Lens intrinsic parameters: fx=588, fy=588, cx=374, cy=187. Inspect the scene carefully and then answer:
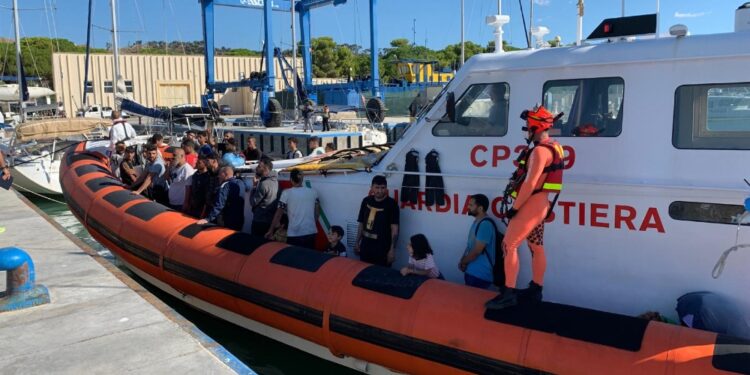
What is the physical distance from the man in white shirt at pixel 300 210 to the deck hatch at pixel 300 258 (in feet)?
1.16

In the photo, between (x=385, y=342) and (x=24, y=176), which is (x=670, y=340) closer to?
(x=385, y=342)

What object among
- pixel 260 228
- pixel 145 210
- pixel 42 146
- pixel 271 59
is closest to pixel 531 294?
pixel 260 228

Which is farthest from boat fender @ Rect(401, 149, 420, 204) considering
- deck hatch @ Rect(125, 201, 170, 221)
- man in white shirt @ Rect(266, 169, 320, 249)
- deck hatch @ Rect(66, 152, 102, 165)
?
deck hatch @ Rect(66, 152, 102, 165)

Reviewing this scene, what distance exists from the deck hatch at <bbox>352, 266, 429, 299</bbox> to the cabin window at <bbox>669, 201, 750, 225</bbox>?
172 cm

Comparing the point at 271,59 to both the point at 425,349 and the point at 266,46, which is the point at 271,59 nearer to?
the point at 266,46

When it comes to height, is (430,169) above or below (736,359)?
above

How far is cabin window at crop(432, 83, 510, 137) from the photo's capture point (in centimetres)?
433

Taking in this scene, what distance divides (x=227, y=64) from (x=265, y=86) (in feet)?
80.4

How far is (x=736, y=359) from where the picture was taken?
302 cm

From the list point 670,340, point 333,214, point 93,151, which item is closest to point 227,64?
point 93,151

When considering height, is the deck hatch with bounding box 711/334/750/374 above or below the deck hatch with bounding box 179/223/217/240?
below

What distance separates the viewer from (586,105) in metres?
4.02

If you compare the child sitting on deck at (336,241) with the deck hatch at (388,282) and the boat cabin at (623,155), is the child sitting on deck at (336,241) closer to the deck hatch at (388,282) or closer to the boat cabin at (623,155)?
the deck hatch at (388,282)

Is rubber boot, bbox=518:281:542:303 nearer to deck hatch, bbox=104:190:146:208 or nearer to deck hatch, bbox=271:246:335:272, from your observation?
deck hatch, bbox=271:246:335:272
